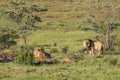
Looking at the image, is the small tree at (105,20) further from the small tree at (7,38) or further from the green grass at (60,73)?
the green grass at (60,73)

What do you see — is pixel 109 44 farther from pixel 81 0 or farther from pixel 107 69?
pixel 81 0

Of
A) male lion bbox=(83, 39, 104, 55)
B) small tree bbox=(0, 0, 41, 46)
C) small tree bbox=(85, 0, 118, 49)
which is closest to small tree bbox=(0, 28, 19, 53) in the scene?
small tree bbox=(0, 0, 41, 46)

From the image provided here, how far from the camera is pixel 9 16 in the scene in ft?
93.1

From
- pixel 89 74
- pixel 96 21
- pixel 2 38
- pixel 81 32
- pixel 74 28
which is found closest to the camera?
pixel 89 74

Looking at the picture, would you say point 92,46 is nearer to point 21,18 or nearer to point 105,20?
point 105,20

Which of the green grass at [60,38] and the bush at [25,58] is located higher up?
the bush at [25,58]

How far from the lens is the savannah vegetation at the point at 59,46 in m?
15.4

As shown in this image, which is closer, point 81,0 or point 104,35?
point 104,35

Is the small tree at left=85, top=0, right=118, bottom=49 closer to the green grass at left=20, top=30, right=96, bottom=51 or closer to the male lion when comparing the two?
the green grass at left=20, top=30, right=96, bottom=51

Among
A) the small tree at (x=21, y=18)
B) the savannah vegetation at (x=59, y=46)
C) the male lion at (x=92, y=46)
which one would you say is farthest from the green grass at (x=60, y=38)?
the male lion at (x=92, y=46)

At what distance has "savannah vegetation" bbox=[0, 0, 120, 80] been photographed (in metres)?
15.4

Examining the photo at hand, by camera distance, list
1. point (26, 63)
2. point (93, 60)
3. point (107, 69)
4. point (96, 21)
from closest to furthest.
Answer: point (107, 69), point (26, 63), point (93, 60), point (96, 21)

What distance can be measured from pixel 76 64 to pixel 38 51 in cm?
322

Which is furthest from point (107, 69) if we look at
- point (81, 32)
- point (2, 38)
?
point (81, 32)
